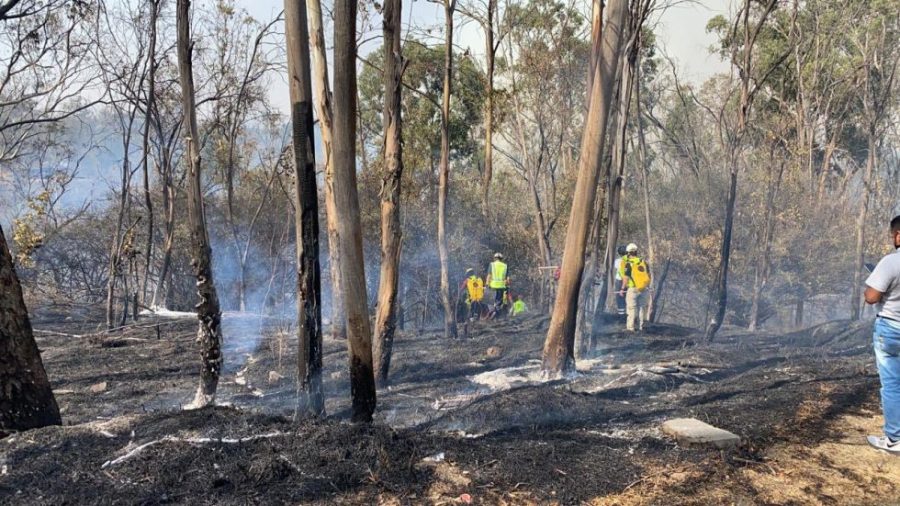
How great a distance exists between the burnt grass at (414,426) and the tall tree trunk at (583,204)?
537 millimetres

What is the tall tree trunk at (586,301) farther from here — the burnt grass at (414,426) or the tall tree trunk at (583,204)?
the tall tree trunk at (583,204)

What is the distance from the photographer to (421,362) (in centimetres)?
989

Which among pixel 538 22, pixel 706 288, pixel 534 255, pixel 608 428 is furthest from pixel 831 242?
pixel 608 428

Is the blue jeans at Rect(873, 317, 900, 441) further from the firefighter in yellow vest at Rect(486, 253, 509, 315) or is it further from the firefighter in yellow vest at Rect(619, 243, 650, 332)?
the firefighter in yellow vest at Rect(486, 253, 509, 315)

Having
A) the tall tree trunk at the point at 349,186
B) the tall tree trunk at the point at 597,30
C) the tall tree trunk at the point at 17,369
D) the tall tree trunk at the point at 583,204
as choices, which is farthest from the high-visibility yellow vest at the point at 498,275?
the tall tree trunk at the point at 17,369

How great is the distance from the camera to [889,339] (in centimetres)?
503

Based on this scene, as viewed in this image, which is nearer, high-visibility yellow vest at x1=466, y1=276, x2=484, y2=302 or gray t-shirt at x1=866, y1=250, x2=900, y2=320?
gray t-shirt at x1=866, y1=250, x2=900, y2=320

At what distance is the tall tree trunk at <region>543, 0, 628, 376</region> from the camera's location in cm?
830

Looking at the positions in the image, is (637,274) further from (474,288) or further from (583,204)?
(583,204)

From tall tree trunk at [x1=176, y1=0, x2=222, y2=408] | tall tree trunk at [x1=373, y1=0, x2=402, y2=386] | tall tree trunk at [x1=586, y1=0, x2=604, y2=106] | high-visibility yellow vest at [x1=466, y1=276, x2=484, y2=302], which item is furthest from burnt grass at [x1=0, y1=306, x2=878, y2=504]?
high-visibility yellow vest at [x1=466, y1=276, x2=484, y2=302]

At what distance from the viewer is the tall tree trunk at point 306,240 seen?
5512mm

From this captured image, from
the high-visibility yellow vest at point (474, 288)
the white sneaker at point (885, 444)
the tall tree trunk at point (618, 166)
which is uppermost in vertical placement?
the tall tree trunk at point (618, 166)

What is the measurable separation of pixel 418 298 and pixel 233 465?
14.7 metres

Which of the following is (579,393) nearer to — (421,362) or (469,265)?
(421,362)
